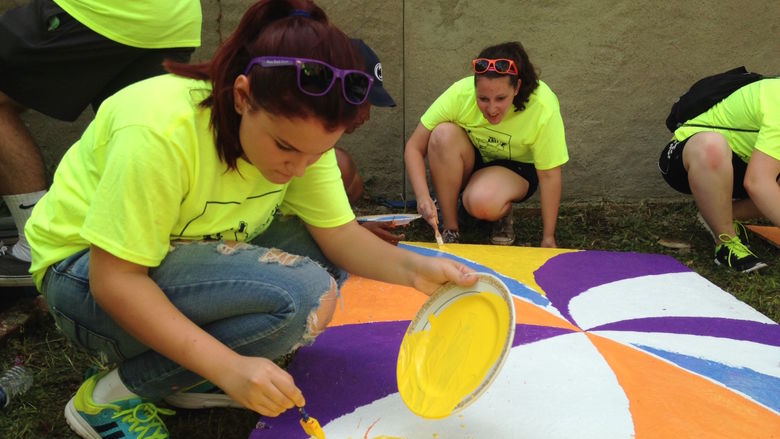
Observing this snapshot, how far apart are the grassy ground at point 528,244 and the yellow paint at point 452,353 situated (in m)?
0.33

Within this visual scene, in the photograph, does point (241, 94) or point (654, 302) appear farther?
point (654, 302)

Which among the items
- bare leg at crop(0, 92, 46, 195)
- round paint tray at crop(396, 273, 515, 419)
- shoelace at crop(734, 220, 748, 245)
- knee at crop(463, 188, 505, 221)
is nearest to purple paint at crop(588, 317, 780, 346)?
round paint tray at crop(396, 273, 515, 419)

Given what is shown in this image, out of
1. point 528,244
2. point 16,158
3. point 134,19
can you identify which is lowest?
point 528,244

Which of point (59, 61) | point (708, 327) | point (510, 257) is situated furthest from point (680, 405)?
point (59, 61)

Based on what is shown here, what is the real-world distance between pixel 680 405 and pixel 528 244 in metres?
1.47

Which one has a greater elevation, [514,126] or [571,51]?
[571,51]

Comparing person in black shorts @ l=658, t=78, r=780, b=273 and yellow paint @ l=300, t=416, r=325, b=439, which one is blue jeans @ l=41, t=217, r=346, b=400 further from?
person in black shorts @ l=658, t=78, r=780, b=273

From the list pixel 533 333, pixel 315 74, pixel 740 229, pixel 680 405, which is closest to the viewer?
pixel 315 74

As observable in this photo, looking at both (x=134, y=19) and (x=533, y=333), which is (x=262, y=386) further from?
(x=134, y=19)

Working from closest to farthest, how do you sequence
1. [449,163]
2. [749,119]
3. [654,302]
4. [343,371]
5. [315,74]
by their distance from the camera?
1. [315,74]
2. [343,371]
3. [654,302]
4. [749,119]
5. [449,163]

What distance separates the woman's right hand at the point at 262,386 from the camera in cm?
116

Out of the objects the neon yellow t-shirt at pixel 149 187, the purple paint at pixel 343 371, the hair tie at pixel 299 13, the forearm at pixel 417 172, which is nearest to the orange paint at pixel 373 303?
the purple paint at pixel 343 371

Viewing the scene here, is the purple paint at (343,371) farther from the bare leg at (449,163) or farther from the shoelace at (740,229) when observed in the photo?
the shoelace at (740,229)

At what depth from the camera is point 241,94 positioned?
1208 mm
